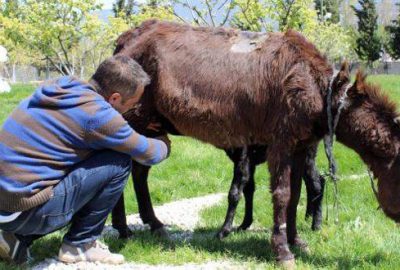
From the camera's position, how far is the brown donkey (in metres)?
4.33

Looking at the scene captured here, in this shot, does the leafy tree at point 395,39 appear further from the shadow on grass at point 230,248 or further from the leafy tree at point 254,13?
the shadow on grass at point 230,248

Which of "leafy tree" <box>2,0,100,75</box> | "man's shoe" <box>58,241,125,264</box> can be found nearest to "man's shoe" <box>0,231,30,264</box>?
"man's shoe" <box>58,241,125,264</box>

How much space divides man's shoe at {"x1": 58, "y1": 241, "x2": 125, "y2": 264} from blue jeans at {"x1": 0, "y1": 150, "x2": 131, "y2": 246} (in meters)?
0.05

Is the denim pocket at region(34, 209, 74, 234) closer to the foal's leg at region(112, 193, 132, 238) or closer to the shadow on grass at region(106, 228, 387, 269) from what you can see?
the shadow on grass at region(106, 228, 387, 269)

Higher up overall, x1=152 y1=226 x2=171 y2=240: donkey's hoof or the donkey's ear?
the donkey's ear

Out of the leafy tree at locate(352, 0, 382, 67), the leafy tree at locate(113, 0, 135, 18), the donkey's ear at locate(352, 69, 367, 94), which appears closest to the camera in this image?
the donkey's ear at locate(352, 69, 367, 94)

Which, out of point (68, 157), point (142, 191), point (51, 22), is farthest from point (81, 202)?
point (51, 22)

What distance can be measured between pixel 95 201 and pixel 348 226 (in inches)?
96.9

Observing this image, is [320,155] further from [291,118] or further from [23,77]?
[23,77]

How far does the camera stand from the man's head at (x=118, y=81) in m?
4.14

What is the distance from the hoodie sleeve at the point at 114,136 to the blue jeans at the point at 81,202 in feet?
0.39

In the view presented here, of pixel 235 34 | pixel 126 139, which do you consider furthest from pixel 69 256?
pixel 235 34

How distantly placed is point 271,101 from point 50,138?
1.77m

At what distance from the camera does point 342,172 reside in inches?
328
